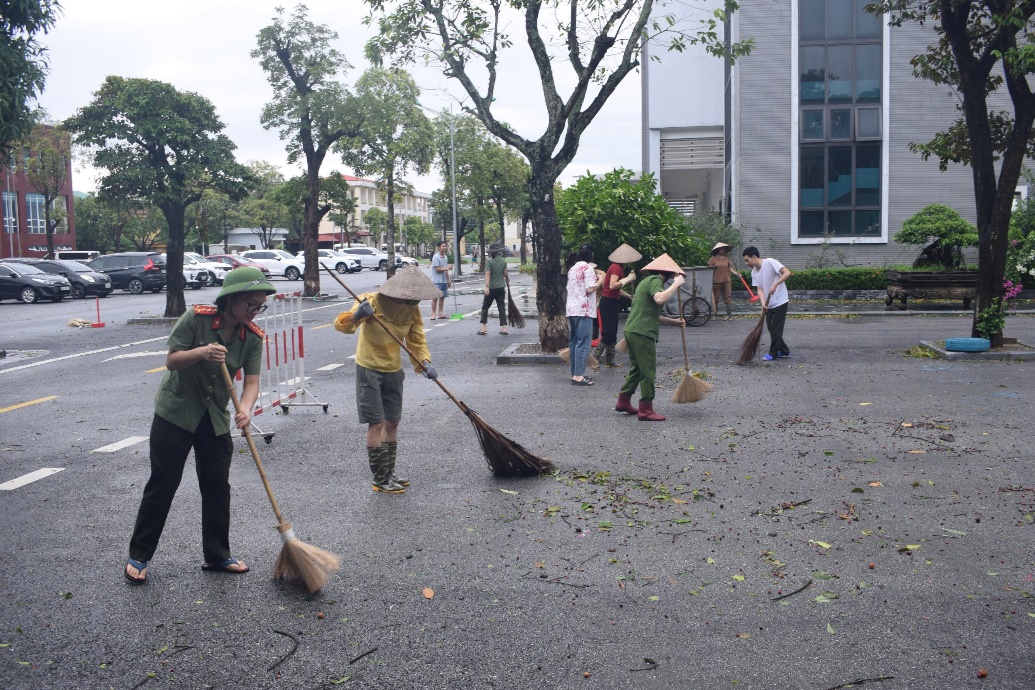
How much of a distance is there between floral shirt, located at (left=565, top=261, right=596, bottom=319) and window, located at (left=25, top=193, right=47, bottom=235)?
64678 mm

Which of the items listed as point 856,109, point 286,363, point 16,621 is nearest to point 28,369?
point 286,363

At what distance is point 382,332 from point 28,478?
305 cm

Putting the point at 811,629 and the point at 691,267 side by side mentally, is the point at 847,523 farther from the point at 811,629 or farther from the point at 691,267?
the point at 691,267

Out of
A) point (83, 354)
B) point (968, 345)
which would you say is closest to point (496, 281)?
point (83, 354)

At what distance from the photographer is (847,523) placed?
639 centimetres

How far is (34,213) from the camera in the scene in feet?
226

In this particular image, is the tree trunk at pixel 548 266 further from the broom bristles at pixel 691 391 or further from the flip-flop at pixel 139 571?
the flip-flop at pixel 139 571

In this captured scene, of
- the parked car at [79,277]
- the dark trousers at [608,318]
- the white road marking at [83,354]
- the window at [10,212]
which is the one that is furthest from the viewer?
the window at [10,212]

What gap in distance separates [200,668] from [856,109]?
28.0 meters

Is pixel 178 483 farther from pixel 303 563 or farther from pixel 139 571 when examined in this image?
pixel 303 563

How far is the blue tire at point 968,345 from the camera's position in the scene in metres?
14.4

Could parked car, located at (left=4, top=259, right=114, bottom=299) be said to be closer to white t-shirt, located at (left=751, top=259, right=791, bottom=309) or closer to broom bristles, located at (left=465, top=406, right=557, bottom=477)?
white t-shirt, located at (left=751, top=259, right=791, bottom=309)

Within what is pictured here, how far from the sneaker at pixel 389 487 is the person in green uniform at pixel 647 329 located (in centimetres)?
331

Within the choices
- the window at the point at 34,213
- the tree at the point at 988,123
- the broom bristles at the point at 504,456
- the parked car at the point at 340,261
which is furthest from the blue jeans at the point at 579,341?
the window at the point at 34,213
